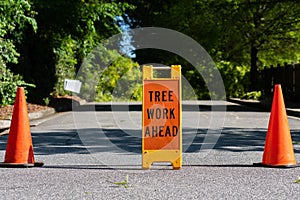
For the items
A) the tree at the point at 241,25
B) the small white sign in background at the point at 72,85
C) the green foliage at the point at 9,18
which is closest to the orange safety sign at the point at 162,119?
the green foliage at the point at 9,18

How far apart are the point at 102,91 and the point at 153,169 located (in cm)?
3238

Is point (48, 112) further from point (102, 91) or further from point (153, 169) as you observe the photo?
point (102, 91)

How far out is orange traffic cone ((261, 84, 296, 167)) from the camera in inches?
317

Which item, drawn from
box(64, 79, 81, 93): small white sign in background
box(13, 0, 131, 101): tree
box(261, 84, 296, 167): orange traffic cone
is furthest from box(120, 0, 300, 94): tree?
box(261, 84, 296, 167): orange traffic cone

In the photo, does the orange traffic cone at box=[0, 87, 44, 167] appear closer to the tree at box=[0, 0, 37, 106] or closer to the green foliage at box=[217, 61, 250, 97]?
the tree at box=[0, 0, 37, 106]

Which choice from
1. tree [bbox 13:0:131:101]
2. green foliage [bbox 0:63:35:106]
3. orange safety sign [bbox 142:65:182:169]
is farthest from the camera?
tree [bbox 13:0:131:101]

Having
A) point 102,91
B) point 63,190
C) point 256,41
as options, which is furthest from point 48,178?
point 102,91

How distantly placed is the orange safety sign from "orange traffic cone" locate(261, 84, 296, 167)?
1.16 metres

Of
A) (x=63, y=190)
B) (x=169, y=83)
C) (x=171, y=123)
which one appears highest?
(x=169, y=83)

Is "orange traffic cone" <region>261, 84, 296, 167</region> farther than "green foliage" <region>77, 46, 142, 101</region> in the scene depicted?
No

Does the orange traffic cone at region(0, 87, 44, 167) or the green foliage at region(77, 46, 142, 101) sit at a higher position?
the green foliage at region(77, 46, 142, 101)

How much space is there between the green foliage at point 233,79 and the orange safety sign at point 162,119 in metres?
34.1

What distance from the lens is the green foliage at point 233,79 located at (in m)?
42.2

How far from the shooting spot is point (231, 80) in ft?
139
